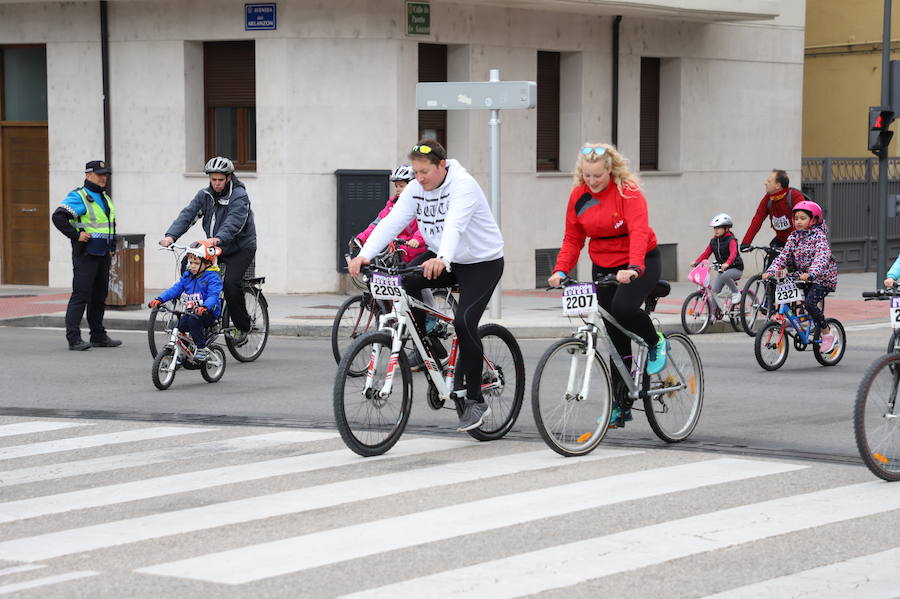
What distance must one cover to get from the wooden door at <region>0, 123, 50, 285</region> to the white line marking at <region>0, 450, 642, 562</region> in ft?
53.2

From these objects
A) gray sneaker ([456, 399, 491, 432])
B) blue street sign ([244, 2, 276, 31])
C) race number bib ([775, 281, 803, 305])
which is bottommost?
gray sneaker ([456, 399, 491, 432])

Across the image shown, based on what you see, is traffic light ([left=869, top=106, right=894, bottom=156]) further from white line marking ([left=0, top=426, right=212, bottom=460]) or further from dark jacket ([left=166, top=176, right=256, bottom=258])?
white line marking ([left=0, top=426, right=212, bottom=460])

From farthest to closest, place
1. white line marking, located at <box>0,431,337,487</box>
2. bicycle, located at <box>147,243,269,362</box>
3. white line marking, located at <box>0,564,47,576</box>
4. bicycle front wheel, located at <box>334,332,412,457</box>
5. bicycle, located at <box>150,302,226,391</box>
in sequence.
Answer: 1. bicycle, located at <box>147,243,269,362</box>
2. bicycle, located at <box>150,302,226,391</box>
3. bicycle front wheel, located at <box>334,332,412,457</box>
4. white line marking, located at <box>0,431,337,487</box>
5. white line marking, located at <box>0,564,47,576</box>

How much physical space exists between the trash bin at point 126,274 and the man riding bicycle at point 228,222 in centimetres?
520

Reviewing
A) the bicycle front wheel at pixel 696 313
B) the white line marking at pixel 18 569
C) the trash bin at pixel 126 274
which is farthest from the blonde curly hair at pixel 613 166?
the trash bin at pixel 126 274

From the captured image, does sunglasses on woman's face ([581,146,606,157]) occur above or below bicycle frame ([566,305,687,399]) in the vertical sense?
above

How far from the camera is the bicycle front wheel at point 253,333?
14273 millimetres

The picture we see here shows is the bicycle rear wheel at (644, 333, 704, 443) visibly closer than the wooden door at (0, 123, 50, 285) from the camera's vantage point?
Yes

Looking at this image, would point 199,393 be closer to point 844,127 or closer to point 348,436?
point 348,436

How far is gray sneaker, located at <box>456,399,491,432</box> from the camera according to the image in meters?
9.36

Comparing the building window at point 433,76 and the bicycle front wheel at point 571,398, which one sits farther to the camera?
the building window at point 433,76

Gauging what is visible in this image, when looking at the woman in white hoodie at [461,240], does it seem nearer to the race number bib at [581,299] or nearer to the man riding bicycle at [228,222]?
the race number bib at [581,299]

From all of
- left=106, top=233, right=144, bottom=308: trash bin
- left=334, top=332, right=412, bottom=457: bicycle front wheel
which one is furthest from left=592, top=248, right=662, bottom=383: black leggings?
left=106, top=233, right=144, bottom=308: trash bin

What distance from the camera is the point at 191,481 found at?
8352 millimetres
